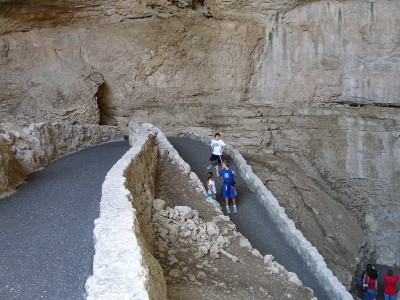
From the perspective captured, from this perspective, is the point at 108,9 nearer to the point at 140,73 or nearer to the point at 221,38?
the point at 140,73

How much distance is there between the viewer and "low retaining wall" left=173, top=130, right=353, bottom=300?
853 cm

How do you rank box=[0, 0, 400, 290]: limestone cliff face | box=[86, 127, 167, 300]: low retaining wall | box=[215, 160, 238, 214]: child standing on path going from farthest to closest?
box=[0, 0, 400, 290]: limestone cliff face, box=[215, 160, 238, 214]: child standing on path, box=[86, 127, 167, 300]: low retaining wall

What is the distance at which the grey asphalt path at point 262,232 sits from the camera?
9172 millimetres

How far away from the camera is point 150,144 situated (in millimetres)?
11711

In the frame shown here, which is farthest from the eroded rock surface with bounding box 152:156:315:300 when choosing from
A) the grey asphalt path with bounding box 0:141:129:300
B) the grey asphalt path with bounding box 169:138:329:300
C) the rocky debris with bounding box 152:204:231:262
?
the grey asphalt path with bounding box 0:141:129:300

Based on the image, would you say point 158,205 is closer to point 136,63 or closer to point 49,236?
point 49,236

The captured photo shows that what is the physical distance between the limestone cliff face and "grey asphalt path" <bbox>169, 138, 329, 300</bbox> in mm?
5881

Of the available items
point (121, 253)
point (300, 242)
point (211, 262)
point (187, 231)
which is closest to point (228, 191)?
point (300, 242)

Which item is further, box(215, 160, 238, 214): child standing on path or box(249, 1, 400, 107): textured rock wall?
box(249, 1, 400, 107): textured rock wall

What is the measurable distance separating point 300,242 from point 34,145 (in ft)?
24.6

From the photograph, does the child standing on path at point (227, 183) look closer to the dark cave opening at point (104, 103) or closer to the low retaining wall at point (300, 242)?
the low retaining wall at point (300, 242)

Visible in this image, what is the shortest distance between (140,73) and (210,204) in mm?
11877

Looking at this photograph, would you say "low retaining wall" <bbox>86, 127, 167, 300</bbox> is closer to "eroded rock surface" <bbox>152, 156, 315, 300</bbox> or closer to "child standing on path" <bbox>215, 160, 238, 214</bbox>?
"eroded rock surface" <bbox>152, 156, 315, 300</bbox>

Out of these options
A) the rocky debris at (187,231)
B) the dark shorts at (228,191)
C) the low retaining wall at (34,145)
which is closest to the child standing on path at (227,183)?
the dark shorts at (228,191)
